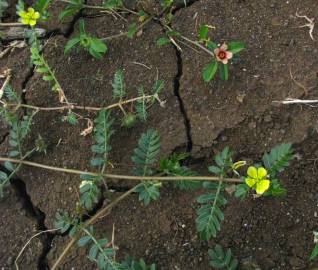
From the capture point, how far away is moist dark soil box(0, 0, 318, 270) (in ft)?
7.64

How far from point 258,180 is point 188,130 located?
60cm

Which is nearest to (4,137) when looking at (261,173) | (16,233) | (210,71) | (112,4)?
Result: (16,233)

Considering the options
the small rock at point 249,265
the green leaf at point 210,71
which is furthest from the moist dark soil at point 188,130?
the green leaf at point 210,71

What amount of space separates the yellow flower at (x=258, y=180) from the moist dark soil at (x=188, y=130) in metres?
0.38

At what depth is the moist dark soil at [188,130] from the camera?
233cm

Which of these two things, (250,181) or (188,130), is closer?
(250,181)

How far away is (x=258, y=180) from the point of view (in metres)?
2.00

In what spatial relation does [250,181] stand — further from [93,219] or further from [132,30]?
[132,30]

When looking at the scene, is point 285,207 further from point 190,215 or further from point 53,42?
point 53,42

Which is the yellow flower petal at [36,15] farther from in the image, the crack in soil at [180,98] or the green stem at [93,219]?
the green stem at [93,219]

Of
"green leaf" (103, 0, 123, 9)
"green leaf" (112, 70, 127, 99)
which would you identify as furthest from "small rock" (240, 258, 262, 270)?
"green leaf" (103, 0, 123, 9)

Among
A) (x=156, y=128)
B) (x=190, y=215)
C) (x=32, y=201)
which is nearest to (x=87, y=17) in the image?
(x=156, y=128)

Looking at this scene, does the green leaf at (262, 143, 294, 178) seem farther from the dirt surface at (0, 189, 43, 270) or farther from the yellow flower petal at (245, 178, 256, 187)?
the dirt surface at (0, 189, 43, 270)

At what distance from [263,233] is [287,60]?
897mm
